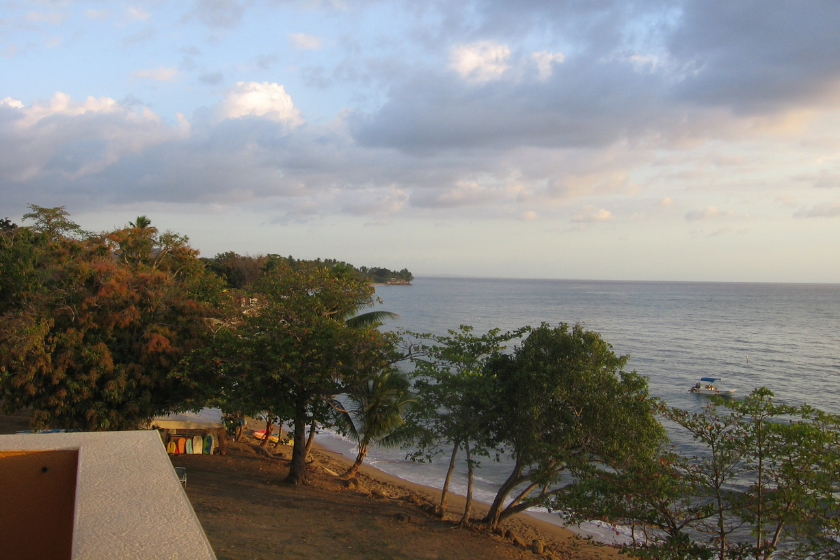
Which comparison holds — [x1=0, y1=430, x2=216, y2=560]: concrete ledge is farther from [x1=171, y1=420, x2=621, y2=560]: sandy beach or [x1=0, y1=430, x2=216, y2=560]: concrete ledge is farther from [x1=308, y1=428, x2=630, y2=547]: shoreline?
[x1=308, y1=428, x2=630, y2=547]: shoreline

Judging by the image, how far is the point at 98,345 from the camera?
14.1 metres

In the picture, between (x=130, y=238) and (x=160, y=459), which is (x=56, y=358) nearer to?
(x=130, y=238)

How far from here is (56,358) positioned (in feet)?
44.9

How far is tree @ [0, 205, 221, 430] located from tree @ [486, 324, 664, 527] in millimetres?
8913

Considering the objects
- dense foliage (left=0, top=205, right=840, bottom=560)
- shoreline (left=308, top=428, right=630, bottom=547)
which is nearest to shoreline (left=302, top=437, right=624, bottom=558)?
shoreline (left=308, top=428, right=630, bottom=547)

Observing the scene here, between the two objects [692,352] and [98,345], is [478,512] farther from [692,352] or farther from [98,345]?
[692,352]

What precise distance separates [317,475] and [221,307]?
7253 mm

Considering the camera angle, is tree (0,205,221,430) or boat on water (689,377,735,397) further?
boat on water (689,377,735,397)

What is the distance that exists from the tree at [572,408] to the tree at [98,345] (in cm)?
891

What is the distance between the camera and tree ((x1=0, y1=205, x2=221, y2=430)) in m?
13.5

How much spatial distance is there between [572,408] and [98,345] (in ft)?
38.7

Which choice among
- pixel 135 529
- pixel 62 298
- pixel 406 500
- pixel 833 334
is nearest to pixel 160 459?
pixel 135 529

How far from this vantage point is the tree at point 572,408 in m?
12.4

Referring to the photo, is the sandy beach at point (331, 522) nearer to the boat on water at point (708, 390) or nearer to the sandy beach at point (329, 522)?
the sandy beach at point (329, 522)
